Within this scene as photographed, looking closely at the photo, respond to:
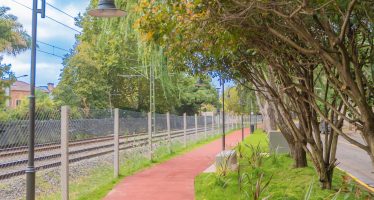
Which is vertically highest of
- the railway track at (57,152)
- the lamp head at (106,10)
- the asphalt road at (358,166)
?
the lamp head at (106,10)

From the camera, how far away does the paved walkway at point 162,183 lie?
10531 mm

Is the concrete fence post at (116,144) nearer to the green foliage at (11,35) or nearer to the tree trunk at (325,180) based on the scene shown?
the tree trunk at (325,180)

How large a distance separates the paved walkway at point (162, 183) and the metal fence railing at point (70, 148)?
0.89 metres

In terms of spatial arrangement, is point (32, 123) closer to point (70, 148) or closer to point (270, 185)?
point (70, 148)

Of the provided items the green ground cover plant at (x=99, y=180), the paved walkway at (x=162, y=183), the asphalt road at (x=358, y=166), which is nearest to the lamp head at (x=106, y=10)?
the green ground cover plant at (x=99, y=180)

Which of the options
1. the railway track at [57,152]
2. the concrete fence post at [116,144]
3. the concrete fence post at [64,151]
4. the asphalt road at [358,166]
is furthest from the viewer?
the asphalt road at [358,166]

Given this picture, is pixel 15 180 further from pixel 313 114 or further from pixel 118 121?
pixel 313 114

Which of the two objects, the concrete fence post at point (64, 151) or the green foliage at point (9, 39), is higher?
the green foliage at point (9, 39)

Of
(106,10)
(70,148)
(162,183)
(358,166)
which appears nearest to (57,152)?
(70,148)

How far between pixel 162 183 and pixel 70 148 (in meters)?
2.80

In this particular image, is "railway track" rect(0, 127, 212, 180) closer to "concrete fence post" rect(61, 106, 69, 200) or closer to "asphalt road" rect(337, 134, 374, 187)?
"concrete fence post" rect(61, 106, 69, 200)

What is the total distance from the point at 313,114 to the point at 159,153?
1082 cm

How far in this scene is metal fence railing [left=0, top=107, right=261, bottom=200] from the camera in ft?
29.8

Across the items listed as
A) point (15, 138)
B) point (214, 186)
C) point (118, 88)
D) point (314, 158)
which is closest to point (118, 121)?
point (214, 186)
